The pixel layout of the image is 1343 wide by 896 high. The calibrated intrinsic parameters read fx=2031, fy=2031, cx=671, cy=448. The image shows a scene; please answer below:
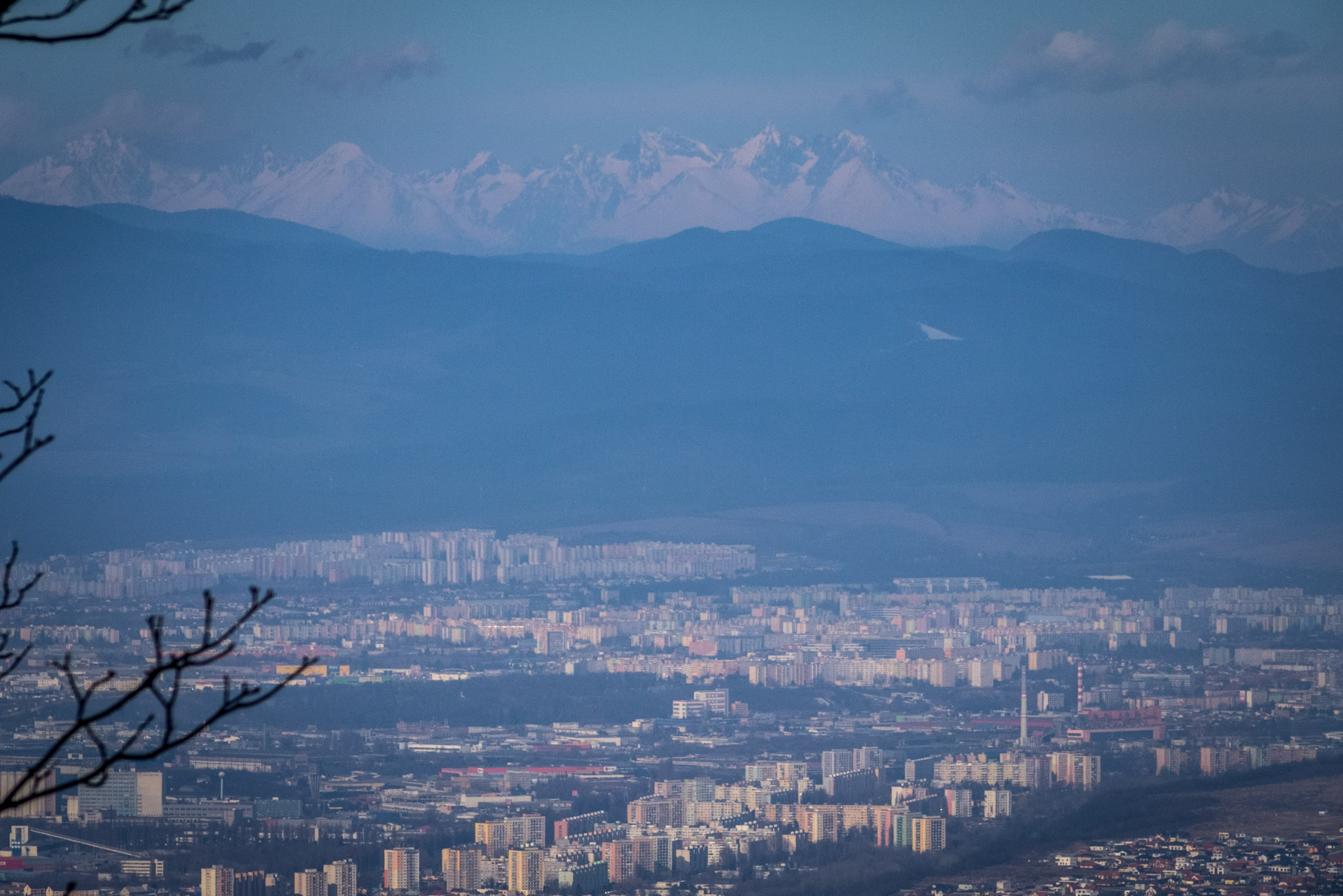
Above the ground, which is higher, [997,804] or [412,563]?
[412,563]

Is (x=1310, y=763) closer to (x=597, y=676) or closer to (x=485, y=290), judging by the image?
(x=597, y=676)

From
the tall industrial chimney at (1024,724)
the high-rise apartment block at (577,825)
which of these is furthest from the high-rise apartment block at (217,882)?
the tall industrial chimney at (1024,724)

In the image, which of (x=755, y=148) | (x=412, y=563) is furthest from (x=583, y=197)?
(x=412, y=563)

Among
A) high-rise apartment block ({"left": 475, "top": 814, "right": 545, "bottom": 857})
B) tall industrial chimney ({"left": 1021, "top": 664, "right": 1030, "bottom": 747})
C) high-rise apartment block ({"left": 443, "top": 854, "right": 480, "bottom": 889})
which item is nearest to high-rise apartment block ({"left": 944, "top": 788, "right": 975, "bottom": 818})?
high-rise apartment block ({"left": 475, "top": 814, "right": 545, "bottom": 857})

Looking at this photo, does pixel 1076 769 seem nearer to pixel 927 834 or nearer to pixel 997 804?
pixel 997 804

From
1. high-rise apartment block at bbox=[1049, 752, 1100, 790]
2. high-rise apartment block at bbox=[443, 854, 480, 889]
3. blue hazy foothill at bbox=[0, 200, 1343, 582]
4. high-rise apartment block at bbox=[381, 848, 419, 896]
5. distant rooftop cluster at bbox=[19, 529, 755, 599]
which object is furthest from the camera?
blue hazy foothill at bbox=[0, 200, 1343, 582]

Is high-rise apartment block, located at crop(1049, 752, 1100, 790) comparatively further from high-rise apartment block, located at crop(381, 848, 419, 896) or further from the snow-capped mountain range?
the snow-capped mountain range
